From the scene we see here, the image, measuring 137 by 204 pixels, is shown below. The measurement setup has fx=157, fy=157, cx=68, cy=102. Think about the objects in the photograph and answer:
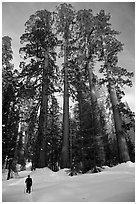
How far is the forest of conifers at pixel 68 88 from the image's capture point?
1228 cm

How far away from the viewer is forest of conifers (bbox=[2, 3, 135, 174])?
484 inches

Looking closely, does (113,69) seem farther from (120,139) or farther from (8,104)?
(8,104)

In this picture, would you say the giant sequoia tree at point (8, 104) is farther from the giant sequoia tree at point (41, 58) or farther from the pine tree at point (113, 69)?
the pine tree at point (113, 69)

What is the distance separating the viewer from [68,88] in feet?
51.8

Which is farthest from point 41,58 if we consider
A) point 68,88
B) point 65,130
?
point 65,130

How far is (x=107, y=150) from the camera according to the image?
1808cm

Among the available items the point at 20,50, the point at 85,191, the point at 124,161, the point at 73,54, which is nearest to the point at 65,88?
the point at 73,54

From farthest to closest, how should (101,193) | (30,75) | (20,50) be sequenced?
(20,50) → (30,75) → (101,193)

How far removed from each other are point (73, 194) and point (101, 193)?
1107 millimetres

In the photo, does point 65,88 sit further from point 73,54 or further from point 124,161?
point 124,161

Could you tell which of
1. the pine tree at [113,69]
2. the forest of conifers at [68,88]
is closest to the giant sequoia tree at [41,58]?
the forest of conifers at [68,88]

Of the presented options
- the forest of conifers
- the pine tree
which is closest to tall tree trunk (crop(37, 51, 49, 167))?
the forest of conifers

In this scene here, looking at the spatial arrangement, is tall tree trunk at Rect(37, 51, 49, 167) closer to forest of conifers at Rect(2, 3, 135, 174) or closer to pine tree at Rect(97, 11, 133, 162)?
forest of conifers at Rect(2, 3, 135, 174)

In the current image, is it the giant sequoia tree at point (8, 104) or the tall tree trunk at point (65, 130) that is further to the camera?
the giant sequoia tree at point (8, 104)
